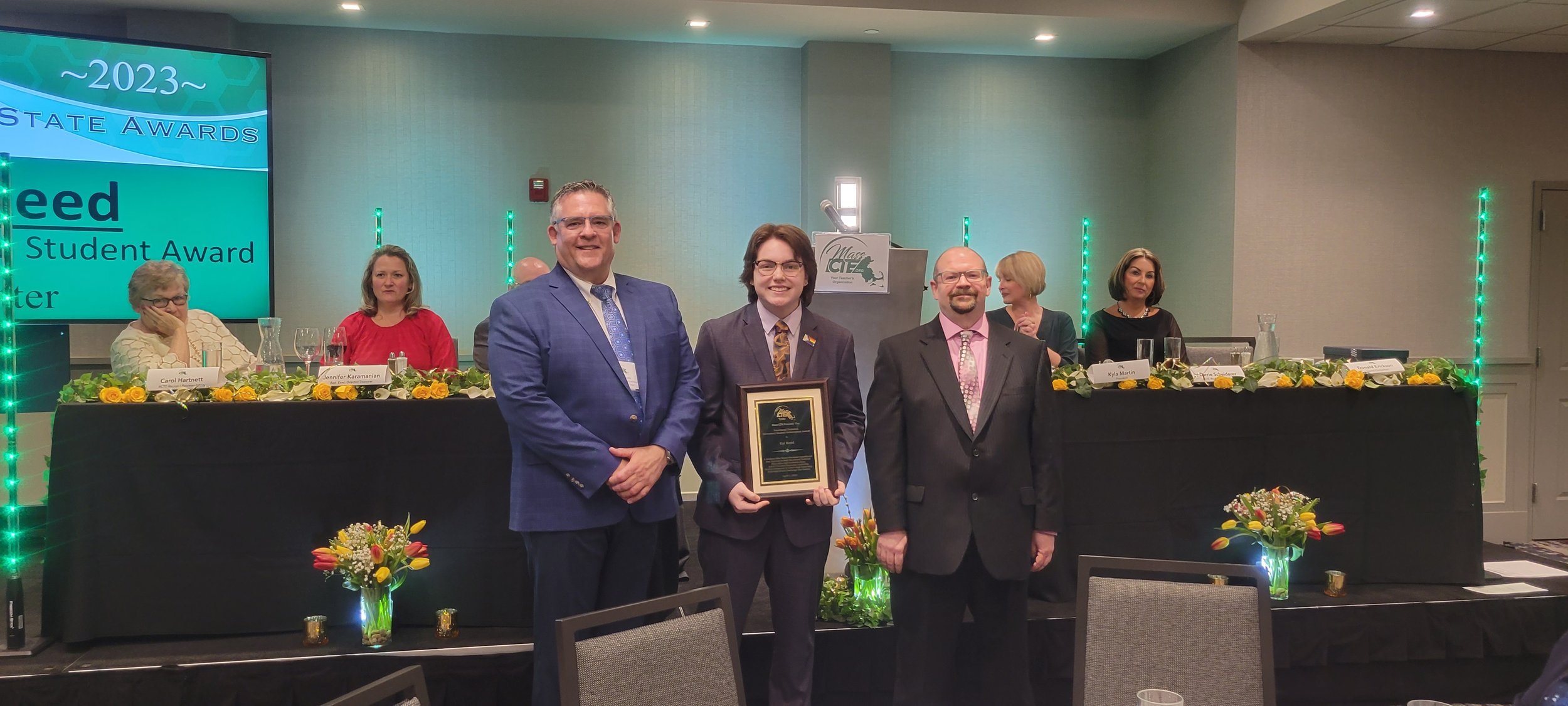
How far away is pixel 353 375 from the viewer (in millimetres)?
3078

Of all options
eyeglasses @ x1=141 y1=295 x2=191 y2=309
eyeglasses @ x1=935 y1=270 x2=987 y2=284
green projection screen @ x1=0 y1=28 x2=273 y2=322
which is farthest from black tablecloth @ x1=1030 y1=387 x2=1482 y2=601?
green projection screen @ x1=0 y1=28 x2=273 y2=322

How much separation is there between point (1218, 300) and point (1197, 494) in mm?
2788

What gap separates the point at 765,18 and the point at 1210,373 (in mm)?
3374

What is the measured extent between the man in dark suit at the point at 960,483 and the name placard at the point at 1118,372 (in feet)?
2.85

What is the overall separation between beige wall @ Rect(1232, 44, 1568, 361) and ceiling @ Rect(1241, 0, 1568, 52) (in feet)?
0.41

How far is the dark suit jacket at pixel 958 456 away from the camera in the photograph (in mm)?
2592

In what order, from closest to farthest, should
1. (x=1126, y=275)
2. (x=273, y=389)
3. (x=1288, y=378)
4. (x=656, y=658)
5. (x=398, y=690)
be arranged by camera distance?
(x=398, y=690)
(x=656, y=658)
(x=273, y=389)
(x=1288, y=378)
(x=1126, y=275)

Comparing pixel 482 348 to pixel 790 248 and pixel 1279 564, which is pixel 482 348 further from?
pixel 1279 564

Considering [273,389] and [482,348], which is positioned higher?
[482,348]

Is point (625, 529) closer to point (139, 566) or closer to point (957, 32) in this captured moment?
point (139, 566)

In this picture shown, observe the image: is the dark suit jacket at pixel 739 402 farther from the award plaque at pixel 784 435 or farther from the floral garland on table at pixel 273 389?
the floral garland on table at pixel 273 389

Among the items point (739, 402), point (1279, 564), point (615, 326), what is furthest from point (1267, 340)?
point (615, 326)

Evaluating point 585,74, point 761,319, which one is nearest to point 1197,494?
point 761,319

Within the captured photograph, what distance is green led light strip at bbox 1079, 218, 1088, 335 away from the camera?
21.5 feet
